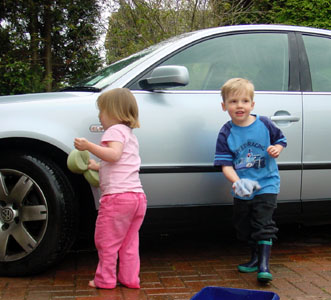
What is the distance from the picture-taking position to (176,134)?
3145 millimetres

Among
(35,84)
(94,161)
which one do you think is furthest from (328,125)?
(35,84)

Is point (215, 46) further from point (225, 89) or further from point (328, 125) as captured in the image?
point (328, 125)

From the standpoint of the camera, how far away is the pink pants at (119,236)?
2857 millimetres

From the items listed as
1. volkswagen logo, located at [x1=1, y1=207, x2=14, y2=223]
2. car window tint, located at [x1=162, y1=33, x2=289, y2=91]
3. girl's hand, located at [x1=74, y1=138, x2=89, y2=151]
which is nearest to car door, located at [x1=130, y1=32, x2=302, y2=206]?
car window tint, located at [x1=162, y1=33, x2=289, y2=91]

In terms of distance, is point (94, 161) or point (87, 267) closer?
point (94, 161)

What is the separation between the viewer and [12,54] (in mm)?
8812

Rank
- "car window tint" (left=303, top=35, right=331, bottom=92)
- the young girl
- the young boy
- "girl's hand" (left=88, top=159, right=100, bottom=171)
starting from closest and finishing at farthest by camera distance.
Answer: the young girl → "girl's hand" (left=88, top=159, right=100, bottom=171) → the young boy → "car window tint" (left=303, top=35, right=331, bottom=92)

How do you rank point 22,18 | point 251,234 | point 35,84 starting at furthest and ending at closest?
point 22,18 → point 35,84 → point 251,234

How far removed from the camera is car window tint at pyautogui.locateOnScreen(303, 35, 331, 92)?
3576 mm

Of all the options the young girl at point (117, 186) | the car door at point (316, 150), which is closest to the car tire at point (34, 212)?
the young girl at point (117, 186)

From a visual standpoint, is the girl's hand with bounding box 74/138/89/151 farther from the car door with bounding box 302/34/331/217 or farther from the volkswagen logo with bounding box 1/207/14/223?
the car door with bounding box 302/34/331/217

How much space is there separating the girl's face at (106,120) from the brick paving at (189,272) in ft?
3.13

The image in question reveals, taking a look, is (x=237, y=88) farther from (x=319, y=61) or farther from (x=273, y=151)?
(x=319, y=61)

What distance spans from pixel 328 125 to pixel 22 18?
23.2ft
